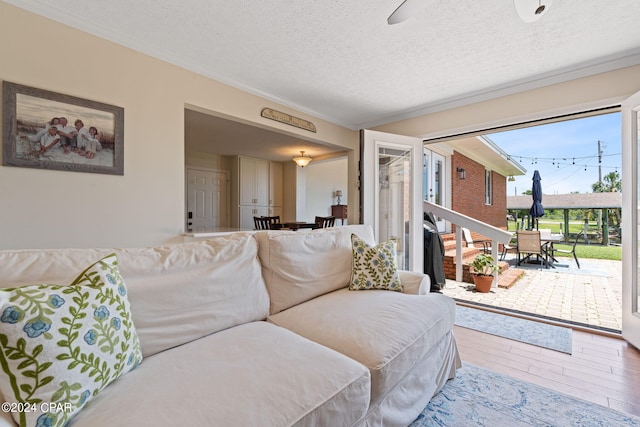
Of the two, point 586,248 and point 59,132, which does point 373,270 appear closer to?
point 59,132

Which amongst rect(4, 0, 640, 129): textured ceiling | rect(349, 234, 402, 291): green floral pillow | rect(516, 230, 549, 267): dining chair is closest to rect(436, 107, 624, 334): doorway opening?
rect(516, 230, 549, 267): dining chair

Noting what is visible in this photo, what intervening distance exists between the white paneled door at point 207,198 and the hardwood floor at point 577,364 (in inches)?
212

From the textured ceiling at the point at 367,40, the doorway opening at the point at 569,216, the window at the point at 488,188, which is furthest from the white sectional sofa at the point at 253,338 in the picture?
the window at the point at 488,188

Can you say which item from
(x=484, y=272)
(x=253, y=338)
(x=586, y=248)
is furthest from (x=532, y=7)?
(x=586, y=248)

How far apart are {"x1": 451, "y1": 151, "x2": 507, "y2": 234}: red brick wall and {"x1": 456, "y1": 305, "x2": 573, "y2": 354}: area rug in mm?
3926

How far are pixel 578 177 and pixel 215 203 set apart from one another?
363 inches

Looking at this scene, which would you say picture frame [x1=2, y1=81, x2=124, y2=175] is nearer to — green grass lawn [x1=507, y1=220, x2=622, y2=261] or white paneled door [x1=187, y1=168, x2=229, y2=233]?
white paneled door [x1=187, y1=168, x2=229, y2=233]

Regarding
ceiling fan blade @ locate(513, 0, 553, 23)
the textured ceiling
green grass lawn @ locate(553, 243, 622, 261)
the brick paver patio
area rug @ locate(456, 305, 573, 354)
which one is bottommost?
area rug @ locate(456, 305, 573, 354)

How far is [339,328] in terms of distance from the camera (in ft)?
4.71

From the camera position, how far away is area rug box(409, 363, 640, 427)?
1538mm

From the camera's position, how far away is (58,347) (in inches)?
31.3

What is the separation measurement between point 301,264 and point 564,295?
4013mm

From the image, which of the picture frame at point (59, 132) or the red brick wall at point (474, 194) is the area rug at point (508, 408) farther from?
the red brick wall at point (474, 194)

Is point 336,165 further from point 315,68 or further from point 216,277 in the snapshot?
point 216,277
